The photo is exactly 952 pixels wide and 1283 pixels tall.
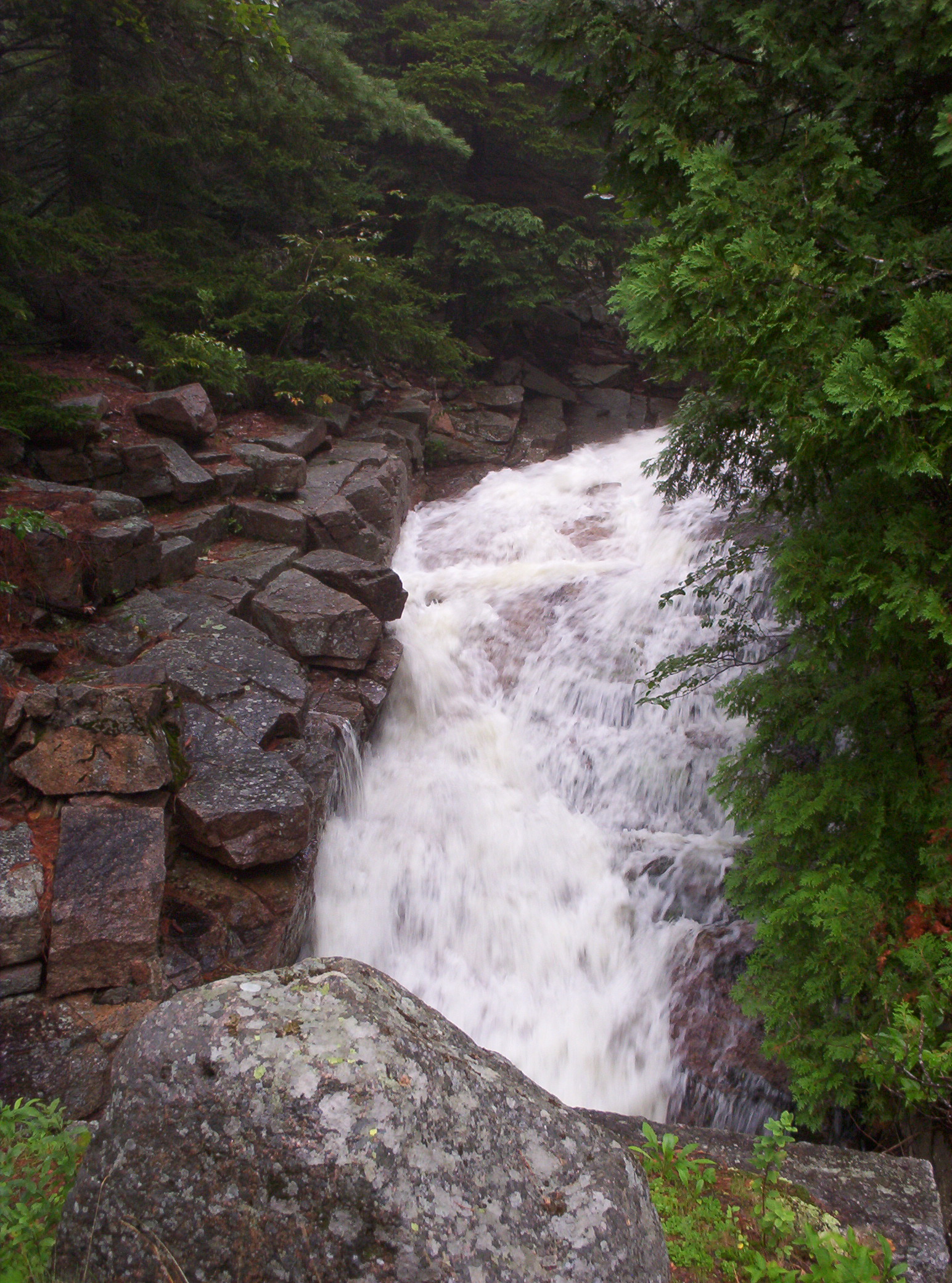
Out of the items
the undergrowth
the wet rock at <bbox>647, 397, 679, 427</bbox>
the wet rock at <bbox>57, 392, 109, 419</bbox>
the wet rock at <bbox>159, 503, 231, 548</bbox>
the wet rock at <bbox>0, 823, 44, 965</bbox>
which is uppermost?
the wet rock at <bbox>647, 397, 679, 427</bbox>

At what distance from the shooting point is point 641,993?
616cm

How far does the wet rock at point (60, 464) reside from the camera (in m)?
8.70

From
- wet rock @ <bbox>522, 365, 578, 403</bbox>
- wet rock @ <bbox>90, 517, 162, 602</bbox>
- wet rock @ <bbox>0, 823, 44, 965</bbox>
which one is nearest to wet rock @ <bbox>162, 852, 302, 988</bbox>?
wet rock @ <bbox>0, 823, 44, 965</bbox>

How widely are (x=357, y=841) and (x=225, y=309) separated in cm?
975

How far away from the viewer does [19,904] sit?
4.77m

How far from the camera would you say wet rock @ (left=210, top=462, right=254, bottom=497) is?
9.97 m

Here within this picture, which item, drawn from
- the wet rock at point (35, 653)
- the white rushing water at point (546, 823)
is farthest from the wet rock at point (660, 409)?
the wet rock at point (35, 653)

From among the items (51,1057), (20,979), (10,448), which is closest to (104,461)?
(10,448)

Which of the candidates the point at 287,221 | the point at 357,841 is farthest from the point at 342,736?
the point at 287,221

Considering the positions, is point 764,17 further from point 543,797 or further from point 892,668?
point 543,797

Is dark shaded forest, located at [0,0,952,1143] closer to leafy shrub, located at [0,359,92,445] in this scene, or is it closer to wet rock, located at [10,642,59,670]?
wet rock, located at [10,642,59,670]

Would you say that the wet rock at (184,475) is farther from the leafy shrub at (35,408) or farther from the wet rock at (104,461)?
the leafy shrub at (35,408)

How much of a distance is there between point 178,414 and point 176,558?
107 inches

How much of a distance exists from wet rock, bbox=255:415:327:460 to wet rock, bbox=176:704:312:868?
5.86 metres
